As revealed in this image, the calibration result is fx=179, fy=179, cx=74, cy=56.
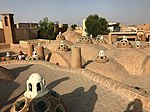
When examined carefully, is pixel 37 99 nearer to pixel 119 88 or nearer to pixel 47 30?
pixel 119 88

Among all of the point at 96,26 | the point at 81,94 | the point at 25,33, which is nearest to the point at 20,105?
the point at 81,94

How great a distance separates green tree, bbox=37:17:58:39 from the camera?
38.2m

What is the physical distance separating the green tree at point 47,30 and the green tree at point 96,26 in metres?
7.35

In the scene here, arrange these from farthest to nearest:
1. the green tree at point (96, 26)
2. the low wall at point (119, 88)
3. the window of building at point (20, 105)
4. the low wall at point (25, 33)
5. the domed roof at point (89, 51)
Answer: the green tree at point (96, 26), the low wall at point (25, 33), the domed roof at point (89, 51), the low wall at point (119, 88), the window of building at point (20, 105)

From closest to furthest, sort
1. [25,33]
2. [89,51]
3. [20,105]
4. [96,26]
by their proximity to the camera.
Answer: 1. [20,105]
2. [89,51]
3. [25,33]
4. [96,26]

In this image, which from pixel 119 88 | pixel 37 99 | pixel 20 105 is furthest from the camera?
pixel 119 88

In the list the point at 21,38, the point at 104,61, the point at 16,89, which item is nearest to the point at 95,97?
the point at 16,89

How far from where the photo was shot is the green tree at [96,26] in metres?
37.7

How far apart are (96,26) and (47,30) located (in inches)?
412

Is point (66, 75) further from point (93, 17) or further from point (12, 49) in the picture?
point (93, 17)

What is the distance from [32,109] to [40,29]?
1430 inches

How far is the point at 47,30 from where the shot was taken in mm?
38344

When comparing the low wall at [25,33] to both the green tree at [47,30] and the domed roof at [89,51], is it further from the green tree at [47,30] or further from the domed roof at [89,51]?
the domed roof at [89,51]

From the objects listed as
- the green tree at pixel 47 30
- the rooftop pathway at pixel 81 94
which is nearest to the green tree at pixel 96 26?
the green tree at pixel 47 30
